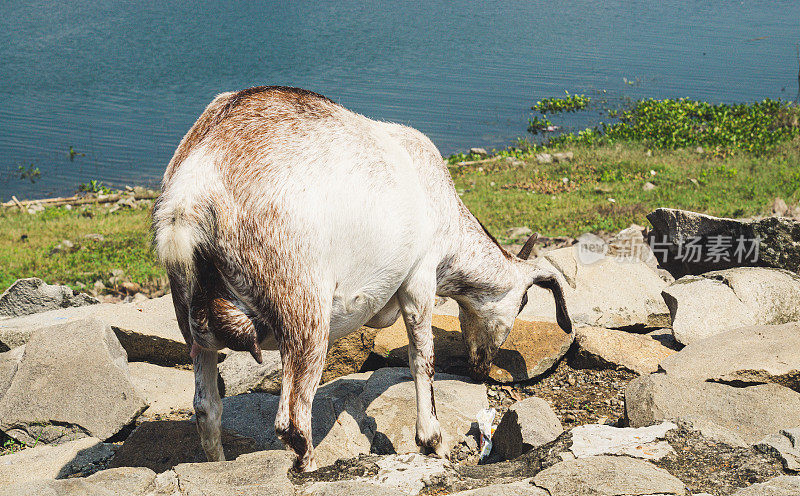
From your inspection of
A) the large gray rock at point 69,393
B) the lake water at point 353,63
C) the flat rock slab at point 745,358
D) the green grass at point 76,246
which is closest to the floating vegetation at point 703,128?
the lake water at point 353,63

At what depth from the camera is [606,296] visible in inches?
306

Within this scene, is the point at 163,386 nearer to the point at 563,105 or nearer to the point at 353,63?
the point at 563,105

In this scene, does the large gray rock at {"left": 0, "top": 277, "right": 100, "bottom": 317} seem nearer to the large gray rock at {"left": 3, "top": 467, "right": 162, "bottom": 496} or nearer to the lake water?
the large gray rock at {"left": 3, "top": 467, "right": 162, "bottom": 496}

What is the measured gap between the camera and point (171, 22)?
37281 mm

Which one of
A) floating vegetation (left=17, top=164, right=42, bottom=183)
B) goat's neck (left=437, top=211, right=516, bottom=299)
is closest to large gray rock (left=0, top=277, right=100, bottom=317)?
goat's neck (left=437, top=211, right=516, bottom=299)

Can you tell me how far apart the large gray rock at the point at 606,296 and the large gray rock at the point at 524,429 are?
82.6 inches

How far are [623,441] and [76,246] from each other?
988cm

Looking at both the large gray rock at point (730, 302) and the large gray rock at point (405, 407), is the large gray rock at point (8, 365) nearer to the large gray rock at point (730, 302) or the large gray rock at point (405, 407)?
the large gray rock at point (405, 407)

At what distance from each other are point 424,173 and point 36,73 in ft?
92.7

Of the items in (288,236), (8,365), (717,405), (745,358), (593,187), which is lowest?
(8,365)

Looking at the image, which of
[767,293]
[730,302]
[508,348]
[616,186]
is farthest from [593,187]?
[508,348]

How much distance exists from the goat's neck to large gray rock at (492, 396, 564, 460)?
105cm

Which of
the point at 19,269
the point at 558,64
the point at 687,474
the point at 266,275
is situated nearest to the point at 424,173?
the point at 266,275

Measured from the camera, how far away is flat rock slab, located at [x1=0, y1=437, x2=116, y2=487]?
15.8 ft
